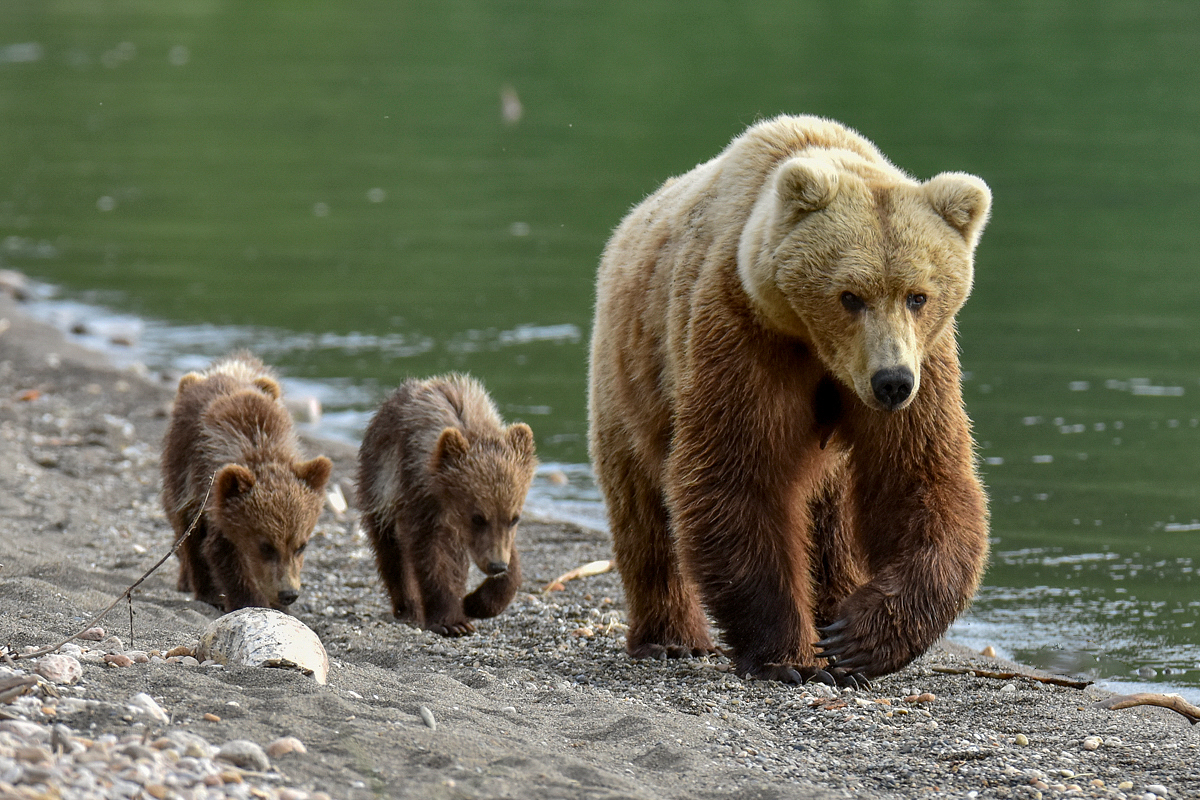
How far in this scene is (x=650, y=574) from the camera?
6.96 metres

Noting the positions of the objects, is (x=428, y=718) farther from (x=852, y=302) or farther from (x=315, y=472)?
(x=315, y=472)

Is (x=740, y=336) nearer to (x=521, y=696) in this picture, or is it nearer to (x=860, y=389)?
(x=860, y=389)

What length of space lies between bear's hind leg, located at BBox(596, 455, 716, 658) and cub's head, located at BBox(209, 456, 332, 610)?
5.32 feet

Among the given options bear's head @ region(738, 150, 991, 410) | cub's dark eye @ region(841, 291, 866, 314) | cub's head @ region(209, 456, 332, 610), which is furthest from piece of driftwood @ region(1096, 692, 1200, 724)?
cub's head @ region(209, 456, 332, 610)

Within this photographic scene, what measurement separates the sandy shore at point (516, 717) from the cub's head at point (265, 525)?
0.26 meters

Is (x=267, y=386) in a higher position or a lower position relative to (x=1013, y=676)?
higher

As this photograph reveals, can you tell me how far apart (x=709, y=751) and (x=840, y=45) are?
105 feet

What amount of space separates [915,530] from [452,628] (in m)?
2.55

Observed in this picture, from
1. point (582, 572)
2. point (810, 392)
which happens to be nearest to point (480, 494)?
point (582, 572)

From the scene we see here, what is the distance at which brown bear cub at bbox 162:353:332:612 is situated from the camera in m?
7.42

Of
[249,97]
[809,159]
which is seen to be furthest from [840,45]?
[809,159]

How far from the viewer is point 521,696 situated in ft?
19.2

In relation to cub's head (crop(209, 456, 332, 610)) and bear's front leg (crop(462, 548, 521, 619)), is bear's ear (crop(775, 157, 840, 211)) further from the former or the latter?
cub's head (crop(209, 456, 332, 610))

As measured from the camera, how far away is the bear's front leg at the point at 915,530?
595 centimetres
